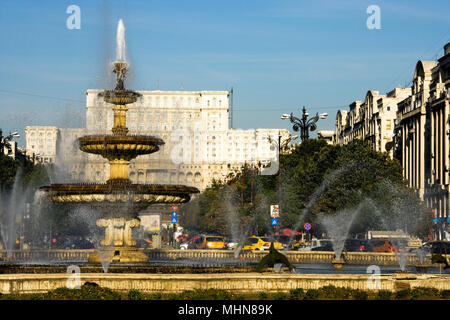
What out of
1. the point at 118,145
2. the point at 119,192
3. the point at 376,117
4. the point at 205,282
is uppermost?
the point at 376,117

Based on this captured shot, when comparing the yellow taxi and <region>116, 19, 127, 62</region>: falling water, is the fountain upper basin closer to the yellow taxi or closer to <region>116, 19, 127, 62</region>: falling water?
<region>116, 19, 127, 62</region>: falling water

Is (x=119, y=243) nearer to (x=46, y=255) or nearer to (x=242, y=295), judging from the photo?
(x=242, y=295)

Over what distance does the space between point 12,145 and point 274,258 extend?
126 meters

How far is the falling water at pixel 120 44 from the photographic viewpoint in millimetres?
37344

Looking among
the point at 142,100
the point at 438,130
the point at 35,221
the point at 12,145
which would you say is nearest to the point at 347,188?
the point at 438,130

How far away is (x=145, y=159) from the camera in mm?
43125

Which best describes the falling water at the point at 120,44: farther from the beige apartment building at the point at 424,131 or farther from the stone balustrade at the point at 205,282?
the beige apartment building at the point at 424,131

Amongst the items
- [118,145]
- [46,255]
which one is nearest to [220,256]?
[46,255]

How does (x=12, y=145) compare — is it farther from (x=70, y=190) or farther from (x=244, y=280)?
(x=244, y=280)

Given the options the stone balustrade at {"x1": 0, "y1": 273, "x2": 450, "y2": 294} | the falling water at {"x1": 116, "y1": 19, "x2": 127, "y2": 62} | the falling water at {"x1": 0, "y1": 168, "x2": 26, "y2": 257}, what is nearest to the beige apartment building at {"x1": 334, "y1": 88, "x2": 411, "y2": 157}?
the falling water at {"x1": 0, "y1": 168, "x2": 26, "y2": 257}

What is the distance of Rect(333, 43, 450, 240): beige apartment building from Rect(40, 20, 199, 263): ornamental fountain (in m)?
46.2

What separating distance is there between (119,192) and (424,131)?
66894mm

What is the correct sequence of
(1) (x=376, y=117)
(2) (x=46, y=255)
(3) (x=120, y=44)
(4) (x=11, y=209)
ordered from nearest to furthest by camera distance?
(3) (x=120, y=44) → (2) (x=46, y=255) → (4) (x=11, y=209) → (1) (x=376, y=117)

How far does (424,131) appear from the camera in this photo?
95.9 m
